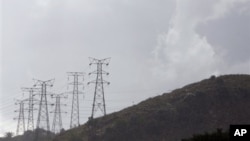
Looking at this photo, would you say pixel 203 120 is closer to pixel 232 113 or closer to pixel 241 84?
pixel 232 113

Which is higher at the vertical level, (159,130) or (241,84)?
(241,84)

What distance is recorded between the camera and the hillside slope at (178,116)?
89.5 metres

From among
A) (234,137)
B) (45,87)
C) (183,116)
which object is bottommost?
(234,137)

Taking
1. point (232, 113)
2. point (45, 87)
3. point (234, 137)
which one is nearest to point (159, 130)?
point (232, 113)

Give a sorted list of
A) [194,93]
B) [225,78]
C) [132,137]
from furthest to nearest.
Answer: [225,78] → [194,93] → [132,137]

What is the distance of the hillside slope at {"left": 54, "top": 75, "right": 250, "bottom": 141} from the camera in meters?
89.5

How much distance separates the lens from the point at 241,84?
10688 cm

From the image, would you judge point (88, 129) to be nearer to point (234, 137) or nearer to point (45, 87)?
point (45, 87)

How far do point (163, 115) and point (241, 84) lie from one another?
21.5 metres

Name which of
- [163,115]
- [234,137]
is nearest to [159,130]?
[163,115]

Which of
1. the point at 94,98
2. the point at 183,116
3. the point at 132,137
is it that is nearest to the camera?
the point at 94,98

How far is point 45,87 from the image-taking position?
9919cm

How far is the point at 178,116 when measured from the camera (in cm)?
9444

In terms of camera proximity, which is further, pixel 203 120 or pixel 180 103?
pixel 180 103
